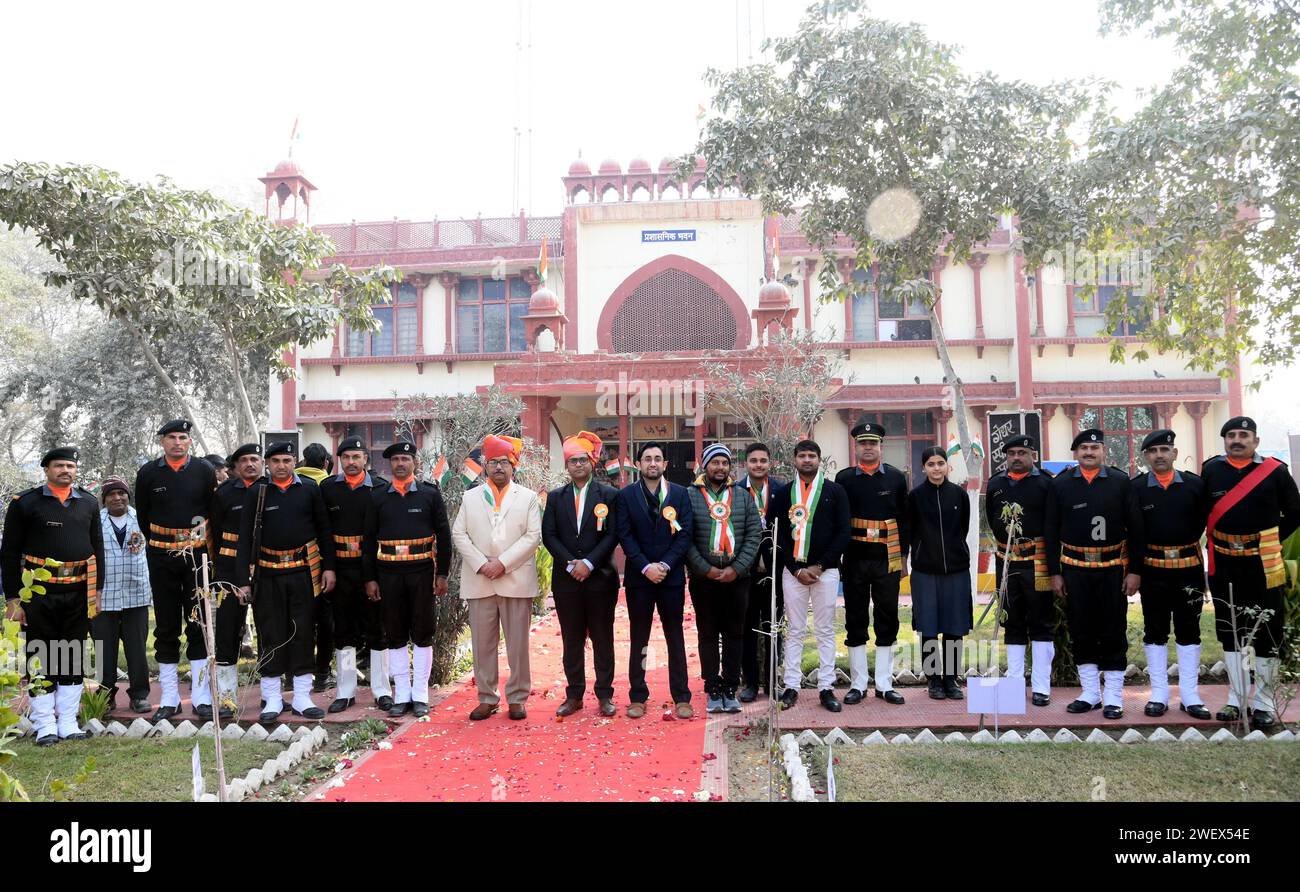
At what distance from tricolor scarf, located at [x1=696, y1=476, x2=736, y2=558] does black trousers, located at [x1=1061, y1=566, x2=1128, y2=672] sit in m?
2.34

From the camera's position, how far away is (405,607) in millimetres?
6270

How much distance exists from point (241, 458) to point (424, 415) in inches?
429

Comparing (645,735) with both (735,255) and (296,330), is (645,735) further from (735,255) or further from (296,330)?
(735,255)

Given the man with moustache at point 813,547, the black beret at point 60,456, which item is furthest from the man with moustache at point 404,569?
the man with moustache at point 813,547

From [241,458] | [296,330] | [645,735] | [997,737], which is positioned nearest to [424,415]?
[296,330]

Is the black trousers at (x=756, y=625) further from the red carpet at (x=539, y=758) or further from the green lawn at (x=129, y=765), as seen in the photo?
the green lawn at (x=129, y=765)

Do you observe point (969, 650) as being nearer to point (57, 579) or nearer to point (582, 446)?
point (582, 446)

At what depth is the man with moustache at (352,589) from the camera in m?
6.38

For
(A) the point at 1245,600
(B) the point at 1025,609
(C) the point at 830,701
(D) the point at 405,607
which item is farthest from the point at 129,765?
(A) the point at 1245,600

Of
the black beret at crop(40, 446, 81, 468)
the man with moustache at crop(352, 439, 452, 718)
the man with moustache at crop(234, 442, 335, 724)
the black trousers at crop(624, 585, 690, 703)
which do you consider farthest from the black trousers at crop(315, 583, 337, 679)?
the black trousers at crop(624, 585, 690, 703)

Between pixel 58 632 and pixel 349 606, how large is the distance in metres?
1.83
